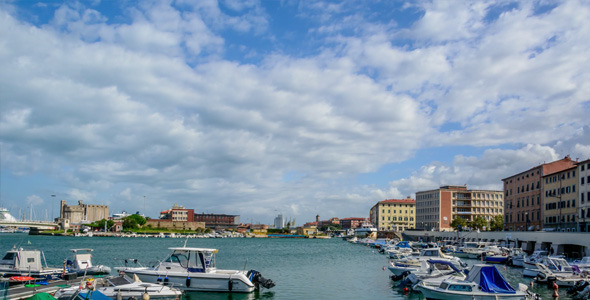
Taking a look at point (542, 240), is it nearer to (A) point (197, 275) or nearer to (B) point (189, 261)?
(B) point (189, 261)

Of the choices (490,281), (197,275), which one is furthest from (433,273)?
(197,275)

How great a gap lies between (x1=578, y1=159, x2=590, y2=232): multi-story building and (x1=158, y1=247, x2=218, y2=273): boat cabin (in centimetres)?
6515

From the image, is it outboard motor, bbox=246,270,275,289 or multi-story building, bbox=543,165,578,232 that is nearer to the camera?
outboard motor, bbox=246,270,275,289

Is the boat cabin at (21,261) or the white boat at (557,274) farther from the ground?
the boat cabin at (21,261)

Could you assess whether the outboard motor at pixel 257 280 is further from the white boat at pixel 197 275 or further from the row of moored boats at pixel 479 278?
the row of moored boats at pixel 479 278

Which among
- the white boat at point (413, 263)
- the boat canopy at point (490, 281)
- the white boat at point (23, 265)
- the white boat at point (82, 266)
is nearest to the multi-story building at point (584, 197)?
the white boat at point (413, 263)

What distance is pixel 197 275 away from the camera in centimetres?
3566

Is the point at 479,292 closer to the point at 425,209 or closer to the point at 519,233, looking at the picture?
the point at 519,233

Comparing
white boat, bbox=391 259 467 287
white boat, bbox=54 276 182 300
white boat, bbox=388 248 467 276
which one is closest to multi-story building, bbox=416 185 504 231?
white boat, bbox=388 248 467 276

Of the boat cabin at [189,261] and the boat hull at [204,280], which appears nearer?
the boat hull at [204,280]

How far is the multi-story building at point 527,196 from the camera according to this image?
97.2m

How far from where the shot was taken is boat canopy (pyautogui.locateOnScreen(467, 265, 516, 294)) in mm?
30734

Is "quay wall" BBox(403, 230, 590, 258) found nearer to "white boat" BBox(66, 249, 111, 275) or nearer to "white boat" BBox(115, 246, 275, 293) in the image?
"white boat" BBox(115, 246, 275, 293)

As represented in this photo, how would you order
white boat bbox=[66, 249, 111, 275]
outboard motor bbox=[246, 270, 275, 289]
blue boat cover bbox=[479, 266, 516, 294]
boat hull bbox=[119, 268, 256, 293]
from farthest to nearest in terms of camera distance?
white boat bbox=[66, 249, 111, 275] < outboard motor bbox=[246, 270, 275, 289] < boat hull bbox=[119, 268, 256, 293] < blue boat cover bbox=[479, 266, 516, 294]
